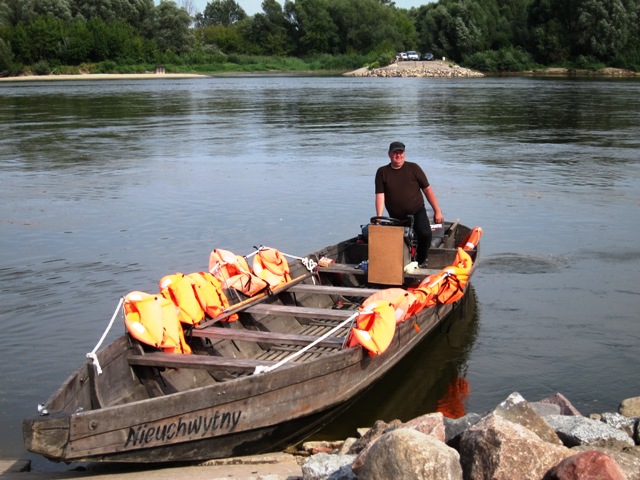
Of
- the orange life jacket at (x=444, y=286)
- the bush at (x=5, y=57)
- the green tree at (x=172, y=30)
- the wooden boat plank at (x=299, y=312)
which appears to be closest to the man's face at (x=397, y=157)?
the orange life jacket at (x=444, y=286)

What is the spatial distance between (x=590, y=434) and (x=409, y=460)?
5.82 ft

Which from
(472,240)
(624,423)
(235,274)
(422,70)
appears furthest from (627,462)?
(422,70)

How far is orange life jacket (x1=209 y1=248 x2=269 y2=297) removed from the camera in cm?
938

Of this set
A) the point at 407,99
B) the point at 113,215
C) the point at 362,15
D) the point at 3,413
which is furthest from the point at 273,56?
the point at 3,413

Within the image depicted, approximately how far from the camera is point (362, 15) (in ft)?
419

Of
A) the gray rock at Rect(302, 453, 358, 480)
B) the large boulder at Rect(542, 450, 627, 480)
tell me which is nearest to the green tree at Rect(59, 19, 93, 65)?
the gray rock at Rect(302, 453, 358, 480)

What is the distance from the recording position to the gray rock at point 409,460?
16.9ft

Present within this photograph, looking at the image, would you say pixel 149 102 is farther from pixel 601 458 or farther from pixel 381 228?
pixel 601 458

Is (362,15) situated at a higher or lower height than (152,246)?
higher

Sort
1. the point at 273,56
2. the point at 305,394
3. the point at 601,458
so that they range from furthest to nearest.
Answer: the point at 273,56 → the point at 305,394 → the point at 601,458

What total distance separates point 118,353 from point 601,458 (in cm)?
400

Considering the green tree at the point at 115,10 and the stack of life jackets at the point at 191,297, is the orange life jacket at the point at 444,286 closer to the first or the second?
the stack of life jackets at the point at 191,297

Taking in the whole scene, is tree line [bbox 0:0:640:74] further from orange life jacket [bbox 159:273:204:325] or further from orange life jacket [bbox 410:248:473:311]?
orange life jacket [bbox 159:273:204:325]

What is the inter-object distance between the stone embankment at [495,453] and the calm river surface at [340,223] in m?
2.18
